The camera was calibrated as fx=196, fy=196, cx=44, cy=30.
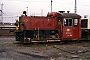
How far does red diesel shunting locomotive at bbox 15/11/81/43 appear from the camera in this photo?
18250 millimetres

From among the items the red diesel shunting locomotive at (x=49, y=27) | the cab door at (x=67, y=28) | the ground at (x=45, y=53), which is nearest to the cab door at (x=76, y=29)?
the red diesel shunting locomotive at (x=49, y=27)

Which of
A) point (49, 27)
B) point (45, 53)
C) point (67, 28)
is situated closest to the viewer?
point (45, 53)

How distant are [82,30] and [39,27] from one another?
196 inches

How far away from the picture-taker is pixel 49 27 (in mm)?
19109

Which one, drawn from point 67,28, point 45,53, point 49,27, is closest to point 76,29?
point 67,28

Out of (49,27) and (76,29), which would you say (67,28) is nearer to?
(76,29)

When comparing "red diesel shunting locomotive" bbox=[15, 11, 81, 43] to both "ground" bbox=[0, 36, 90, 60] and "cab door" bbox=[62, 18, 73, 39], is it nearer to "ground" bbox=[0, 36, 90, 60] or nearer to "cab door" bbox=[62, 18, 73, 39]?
"cab door" bbox=[62, 18, 73, 39]

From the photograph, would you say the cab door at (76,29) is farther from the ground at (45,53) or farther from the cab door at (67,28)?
the ground at (45,53)

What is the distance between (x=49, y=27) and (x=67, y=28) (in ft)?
5.77

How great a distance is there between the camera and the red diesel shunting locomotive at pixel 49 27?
18250 mm

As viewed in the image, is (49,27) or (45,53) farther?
(49,27)

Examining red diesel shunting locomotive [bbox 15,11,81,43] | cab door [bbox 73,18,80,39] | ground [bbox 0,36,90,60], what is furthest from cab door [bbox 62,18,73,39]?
ground [bbox 0,36,90,60]

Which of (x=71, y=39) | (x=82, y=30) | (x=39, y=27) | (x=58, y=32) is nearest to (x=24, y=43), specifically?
(x=39, y=27)

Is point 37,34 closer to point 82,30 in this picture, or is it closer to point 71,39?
point 71,39
